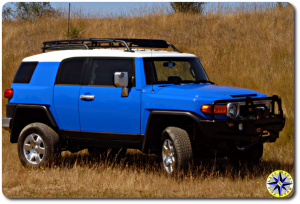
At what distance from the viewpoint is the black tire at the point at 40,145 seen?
25.2ft

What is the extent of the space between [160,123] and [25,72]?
3.06 metres

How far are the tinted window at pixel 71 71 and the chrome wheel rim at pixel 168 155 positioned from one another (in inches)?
78.9

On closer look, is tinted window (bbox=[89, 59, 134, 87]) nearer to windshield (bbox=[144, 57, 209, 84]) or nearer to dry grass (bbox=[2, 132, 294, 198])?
windshield (bbox=[144, 57, 209, 84])

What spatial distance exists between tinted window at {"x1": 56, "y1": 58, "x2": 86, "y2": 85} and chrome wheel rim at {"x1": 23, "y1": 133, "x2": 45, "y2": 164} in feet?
3.85

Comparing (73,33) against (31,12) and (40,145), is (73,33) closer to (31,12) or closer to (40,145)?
(31,12)

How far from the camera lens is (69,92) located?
7.48 metres

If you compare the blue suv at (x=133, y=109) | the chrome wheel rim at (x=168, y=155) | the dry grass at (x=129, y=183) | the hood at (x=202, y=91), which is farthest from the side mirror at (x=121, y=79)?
the dry grass at (x=129, y=183)

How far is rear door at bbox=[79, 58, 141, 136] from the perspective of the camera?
6.94 m

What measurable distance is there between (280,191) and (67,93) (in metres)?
3.94

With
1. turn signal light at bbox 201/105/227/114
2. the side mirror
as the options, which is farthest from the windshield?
turn signal light at bbox 201/105/227/114

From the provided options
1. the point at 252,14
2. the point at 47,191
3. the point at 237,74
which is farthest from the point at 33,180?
the point at 252,14

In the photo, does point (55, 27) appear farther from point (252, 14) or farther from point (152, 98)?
point (152, 98)

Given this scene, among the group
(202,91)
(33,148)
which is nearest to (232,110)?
(202,91)

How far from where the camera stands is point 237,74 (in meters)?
14.3
